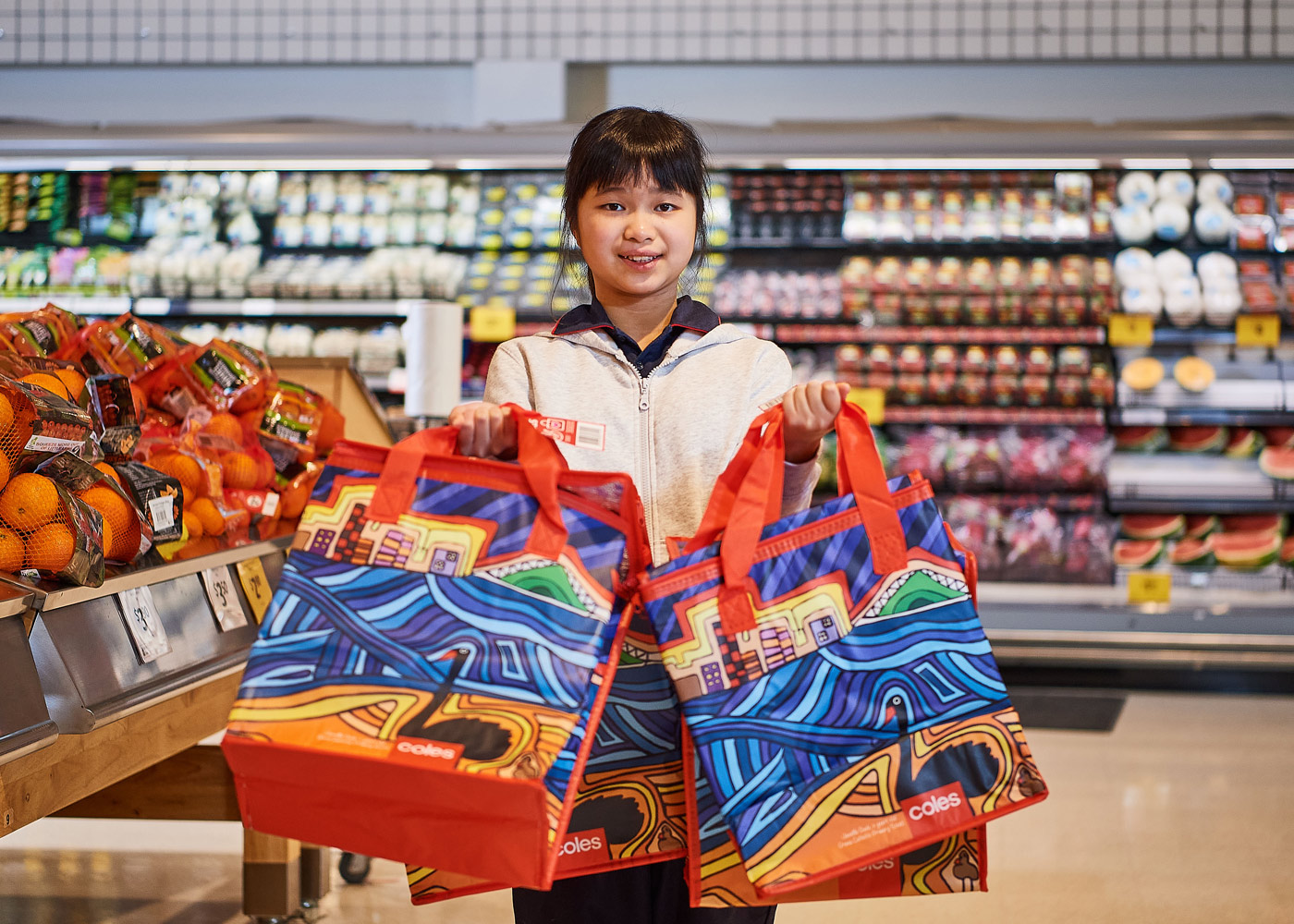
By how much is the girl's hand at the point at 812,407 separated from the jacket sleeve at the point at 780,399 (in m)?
0.05

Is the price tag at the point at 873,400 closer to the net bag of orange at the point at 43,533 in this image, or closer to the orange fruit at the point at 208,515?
the orange fruit at the point at 208,515

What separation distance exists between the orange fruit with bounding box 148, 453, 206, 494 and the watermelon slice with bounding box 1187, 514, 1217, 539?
13.8 feet

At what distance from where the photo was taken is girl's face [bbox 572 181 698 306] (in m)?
1.34

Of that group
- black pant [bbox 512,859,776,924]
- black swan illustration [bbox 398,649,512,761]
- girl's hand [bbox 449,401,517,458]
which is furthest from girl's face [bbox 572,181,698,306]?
black pant [bbox 512,859,776,924]

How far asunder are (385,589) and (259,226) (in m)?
4.85

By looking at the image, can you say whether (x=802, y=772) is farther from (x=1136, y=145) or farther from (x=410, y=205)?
(x=410, y=205)

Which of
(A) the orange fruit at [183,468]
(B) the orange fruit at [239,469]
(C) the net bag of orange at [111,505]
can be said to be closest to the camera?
(C) the net bag of orange at [111,505]

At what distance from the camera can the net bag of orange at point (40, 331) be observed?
1.84m

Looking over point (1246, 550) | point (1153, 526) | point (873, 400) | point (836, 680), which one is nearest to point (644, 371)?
point (836, 680)

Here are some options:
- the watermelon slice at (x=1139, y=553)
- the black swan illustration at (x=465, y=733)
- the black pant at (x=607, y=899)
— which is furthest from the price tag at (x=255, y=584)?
the watermelon slice at (x=1139, y=553)

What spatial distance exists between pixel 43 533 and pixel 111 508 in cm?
22

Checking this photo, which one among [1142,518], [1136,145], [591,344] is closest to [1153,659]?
[1142,518]

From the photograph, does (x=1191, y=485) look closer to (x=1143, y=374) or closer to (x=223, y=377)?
(x=1143, y=374)

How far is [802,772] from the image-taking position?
1.06 metres
